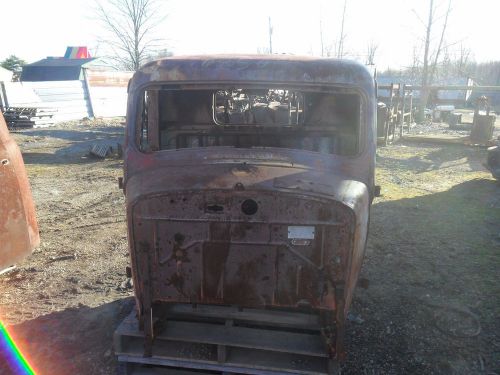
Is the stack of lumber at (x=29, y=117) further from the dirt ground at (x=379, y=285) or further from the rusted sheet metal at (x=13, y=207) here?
the rusted sheet metal at (x=13, y=207)

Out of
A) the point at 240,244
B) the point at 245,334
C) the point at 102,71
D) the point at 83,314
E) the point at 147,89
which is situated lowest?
the point at 83,314

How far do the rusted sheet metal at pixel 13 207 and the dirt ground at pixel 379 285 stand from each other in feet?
1.47

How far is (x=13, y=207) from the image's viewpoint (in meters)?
4.16

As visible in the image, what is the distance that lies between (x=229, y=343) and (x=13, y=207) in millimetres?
2888

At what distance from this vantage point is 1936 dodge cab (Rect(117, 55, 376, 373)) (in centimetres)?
241

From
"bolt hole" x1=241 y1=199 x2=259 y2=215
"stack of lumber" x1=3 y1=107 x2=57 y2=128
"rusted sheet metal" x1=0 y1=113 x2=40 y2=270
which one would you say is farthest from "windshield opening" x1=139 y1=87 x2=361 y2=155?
"stack of lumber" x1=3 y1=107 x2=57 y2=128

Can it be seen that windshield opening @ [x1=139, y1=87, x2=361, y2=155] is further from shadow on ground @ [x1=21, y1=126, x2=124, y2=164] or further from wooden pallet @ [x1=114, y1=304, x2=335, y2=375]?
shadow on ground @ [x1=21, y1=126, x2=124, y2=164]

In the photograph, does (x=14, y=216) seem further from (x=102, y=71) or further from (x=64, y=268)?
(x=102, y=71)

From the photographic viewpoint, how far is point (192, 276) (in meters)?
2.52

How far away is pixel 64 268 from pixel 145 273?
2.85m

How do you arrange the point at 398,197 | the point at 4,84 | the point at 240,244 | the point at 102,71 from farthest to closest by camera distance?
the point at 102,71 < the point at 4,84 < the point at 398,197 < the point at 240,244

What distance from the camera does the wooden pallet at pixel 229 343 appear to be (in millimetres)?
2471

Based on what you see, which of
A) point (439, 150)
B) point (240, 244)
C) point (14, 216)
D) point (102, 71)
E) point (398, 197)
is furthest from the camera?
point (102, 71)

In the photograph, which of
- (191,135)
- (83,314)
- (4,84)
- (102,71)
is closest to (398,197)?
(191,135)
